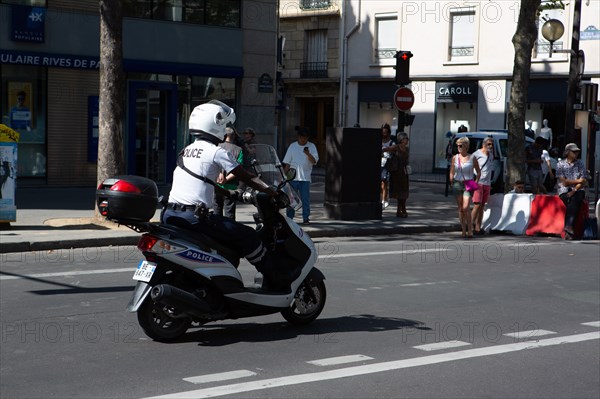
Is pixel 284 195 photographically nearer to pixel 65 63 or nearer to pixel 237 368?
pixel 237 368

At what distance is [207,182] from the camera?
730cm

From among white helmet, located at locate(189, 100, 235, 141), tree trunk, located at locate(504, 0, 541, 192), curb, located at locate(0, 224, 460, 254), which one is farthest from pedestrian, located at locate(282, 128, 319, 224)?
white helmet, located at locate(189, 100, 235, 141)

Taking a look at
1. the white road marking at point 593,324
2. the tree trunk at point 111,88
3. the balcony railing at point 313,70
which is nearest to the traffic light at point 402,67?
the tree trunk at point 111,88

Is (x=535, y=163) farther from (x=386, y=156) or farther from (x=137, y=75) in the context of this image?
(x=137, y=75)

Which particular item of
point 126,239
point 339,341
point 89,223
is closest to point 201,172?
point 339,341

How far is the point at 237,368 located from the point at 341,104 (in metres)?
34.9

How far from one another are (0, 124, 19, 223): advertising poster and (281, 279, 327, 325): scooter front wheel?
734cm

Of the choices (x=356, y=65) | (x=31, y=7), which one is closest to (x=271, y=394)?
(x=31, y=7)

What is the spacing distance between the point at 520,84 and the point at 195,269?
576 inches

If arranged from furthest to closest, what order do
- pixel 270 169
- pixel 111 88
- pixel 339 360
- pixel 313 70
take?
pixel 313 70
pixel 111 88
pixel 270 169
pixel 339 360

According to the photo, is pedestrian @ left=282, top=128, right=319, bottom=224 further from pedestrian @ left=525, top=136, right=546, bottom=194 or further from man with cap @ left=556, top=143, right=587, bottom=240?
pedestrian @ left=525, top=136, right=546, bottom=194

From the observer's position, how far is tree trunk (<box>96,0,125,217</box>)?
14.9 metres

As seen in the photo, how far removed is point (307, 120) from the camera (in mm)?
43344

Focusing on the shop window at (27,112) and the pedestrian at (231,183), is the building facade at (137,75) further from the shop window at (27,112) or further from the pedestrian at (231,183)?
the pedestrian at (231,183)
